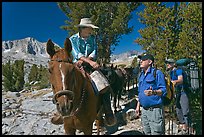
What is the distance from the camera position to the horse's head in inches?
119

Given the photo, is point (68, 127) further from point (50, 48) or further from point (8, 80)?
point (8, 80)

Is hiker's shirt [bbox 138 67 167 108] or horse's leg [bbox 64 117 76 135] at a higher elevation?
hiker's shirt [bbox 138 67 167 108]

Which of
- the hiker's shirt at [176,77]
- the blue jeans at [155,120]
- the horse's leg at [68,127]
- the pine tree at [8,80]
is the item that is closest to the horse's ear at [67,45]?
the horse's leg at [68,127]

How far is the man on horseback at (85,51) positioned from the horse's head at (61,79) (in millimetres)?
797

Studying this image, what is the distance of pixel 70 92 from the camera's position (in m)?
3.08

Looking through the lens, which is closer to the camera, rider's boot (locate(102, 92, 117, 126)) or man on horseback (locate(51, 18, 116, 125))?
man on horseback (locate(51, 18, 116, 125))

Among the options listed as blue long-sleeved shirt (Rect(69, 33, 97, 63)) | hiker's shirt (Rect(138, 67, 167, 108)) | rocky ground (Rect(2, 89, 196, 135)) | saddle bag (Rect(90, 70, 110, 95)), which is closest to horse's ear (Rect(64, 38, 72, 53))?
blue long-sleeved shirt (Rect(69, 33, 97, 63))

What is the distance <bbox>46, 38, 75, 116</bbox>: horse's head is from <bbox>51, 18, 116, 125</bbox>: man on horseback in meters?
0.80

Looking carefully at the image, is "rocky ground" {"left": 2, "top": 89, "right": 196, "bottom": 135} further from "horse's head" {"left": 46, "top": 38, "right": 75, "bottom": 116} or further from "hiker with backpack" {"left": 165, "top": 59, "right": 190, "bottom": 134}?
"horse's head" {"left": 46, "top": 38, "right": 75, "bottom": 116}

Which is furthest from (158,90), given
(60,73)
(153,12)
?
(153,12)

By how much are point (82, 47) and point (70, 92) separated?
1.59 m

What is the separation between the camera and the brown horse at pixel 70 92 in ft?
10.0

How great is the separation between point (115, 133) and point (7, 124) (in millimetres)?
3795

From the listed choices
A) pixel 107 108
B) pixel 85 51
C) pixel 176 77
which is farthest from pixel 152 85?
pixel 176 77
